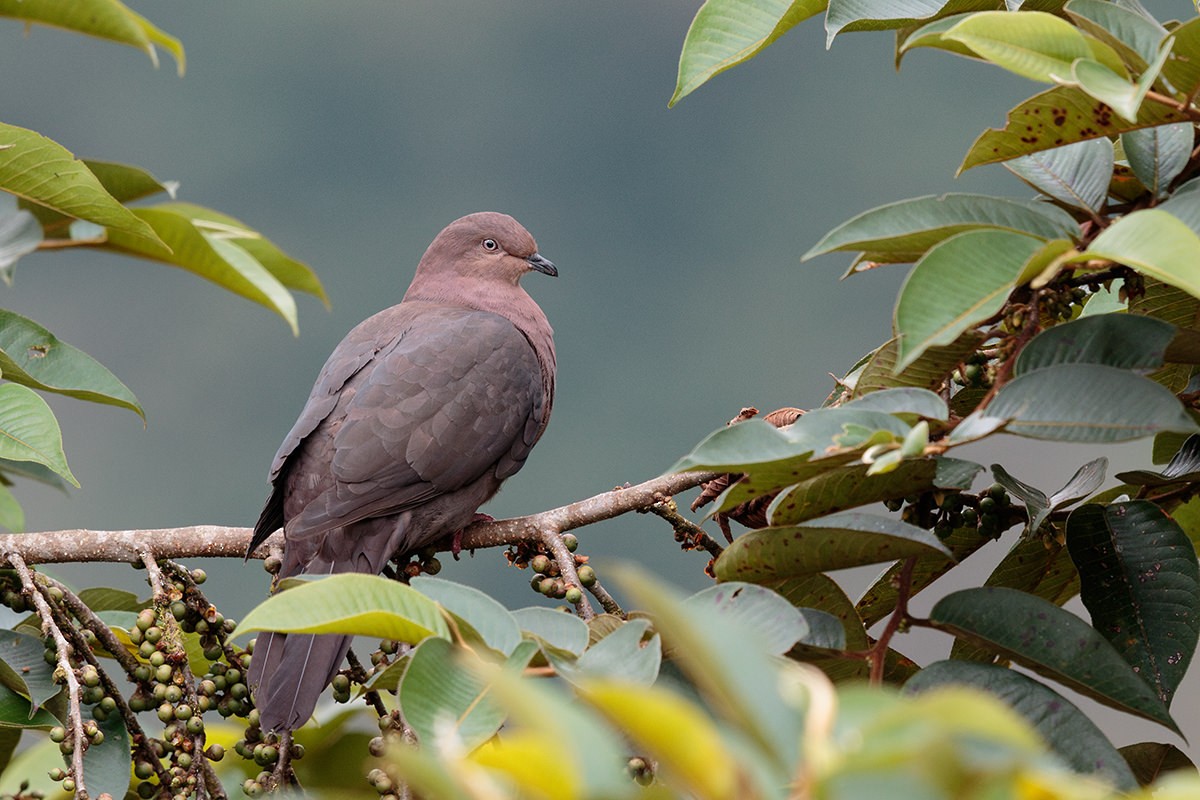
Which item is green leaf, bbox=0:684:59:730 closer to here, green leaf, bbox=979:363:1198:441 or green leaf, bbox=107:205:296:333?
green leaf, bbox=107:205:296:333

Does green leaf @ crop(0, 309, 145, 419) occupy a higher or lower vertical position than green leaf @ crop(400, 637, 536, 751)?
lower

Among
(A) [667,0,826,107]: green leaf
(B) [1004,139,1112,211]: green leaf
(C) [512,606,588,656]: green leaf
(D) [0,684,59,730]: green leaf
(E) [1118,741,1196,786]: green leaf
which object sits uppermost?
(A) [667,0,826,107]: green leaf

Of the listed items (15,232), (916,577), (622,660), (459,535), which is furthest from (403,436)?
(622,660)

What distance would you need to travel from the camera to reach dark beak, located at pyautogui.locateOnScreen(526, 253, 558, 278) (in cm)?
390

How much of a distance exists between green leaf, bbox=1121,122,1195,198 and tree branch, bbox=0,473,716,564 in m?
0.78

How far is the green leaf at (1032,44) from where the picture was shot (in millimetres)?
1151

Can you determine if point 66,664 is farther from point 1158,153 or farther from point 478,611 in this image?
point 1158,153

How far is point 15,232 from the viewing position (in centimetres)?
196

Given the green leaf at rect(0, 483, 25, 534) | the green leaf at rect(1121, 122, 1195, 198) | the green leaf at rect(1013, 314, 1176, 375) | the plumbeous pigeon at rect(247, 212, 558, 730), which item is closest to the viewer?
the green leaf at rect(1013, 314, 1176, 375)

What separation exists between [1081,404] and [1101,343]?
0.43ft

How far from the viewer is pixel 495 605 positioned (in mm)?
1092

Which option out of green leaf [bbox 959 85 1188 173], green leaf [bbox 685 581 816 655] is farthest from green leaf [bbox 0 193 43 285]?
green leaf [bbox 959 85 1188 173]

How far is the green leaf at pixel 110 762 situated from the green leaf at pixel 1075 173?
4.68 feet

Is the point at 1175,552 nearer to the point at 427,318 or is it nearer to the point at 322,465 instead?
the point at 322,465
